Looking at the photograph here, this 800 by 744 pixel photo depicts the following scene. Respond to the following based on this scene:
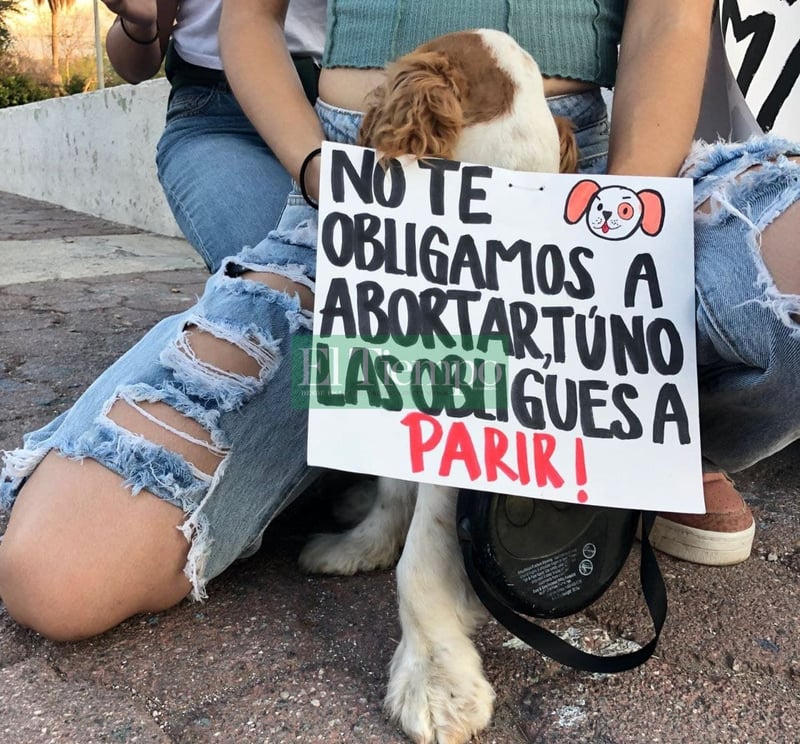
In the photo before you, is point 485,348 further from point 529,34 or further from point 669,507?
point 529,34

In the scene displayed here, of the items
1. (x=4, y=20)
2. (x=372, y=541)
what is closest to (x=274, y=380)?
(x=372, y=541)

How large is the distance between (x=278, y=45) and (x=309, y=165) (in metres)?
0.32

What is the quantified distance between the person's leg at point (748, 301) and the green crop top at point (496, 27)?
0.26 metres

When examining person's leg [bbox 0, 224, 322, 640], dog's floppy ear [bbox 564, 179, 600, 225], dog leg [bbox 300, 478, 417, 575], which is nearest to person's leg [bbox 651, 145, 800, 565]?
dog's floppy ear [bbox 564, 179, 600, 225]

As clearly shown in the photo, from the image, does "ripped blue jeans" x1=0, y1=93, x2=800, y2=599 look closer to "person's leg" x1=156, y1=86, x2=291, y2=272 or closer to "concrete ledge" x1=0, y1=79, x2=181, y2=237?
"person's leg" x1=156, y1=86, x2=291, y2=272

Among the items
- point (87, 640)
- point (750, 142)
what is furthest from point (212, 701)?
point (750, 142)

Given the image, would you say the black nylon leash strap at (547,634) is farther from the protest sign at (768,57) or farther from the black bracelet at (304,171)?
the protest sign at (768,57)

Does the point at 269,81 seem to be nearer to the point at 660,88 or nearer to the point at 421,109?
the point at 421,109

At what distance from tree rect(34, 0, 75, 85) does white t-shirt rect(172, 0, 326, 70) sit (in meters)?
16.2

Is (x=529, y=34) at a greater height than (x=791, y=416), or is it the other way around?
(x=529, y=34)

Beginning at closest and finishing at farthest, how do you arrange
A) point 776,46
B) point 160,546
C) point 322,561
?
point 160,546 < point 322,561 < point 776,46

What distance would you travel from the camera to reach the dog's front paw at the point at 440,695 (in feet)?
2.93

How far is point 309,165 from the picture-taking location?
1192mm

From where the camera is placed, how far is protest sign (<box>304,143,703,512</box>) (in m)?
0.92
